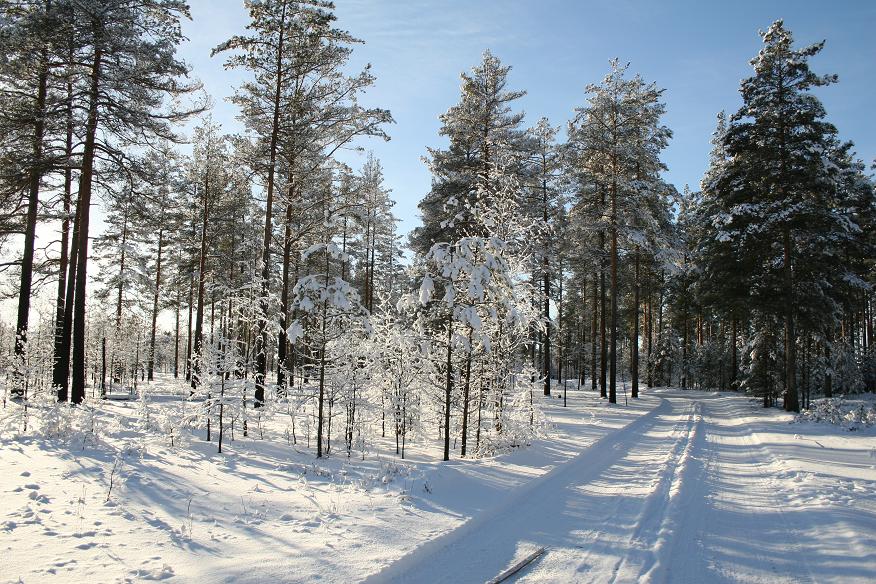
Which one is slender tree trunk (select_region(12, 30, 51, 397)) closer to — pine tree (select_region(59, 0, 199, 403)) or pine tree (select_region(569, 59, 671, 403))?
pine tree (select_region(59, 0, 199, 403))

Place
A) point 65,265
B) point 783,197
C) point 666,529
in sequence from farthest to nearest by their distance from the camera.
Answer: point 783,197 → point 65,265 → point 666,529

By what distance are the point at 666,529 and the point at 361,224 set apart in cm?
1821

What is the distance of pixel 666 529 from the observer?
6.30 metres

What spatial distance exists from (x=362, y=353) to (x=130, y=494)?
17.6 ft

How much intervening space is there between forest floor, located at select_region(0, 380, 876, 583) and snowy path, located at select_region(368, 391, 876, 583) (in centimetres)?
3

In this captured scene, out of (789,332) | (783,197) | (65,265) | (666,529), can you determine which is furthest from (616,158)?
(65,265)

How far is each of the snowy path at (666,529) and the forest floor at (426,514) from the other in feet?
0.10

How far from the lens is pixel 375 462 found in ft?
34.2

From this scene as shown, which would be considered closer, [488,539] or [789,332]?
[488,539]

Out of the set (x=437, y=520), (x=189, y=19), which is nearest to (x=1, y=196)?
(x=189, y=19)

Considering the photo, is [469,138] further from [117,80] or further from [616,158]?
[117,80]

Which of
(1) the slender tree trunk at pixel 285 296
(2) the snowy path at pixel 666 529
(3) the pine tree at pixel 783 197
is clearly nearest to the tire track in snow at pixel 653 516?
(2) the snowy path at pixel 666 529

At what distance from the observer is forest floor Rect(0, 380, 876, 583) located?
5.09m

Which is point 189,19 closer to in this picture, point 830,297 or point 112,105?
point 112,105
